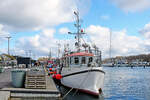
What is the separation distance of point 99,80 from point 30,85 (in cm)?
758

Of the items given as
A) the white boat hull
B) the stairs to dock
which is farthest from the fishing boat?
the stairs to dock

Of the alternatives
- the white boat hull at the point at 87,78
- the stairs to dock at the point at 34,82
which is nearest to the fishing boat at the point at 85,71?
the white boat hull at the point at 87,78

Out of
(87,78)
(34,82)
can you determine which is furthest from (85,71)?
(34,82)

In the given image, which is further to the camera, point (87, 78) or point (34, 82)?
point (87, 78)

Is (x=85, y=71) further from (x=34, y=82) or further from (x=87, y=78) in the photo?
(x=34, y=82)

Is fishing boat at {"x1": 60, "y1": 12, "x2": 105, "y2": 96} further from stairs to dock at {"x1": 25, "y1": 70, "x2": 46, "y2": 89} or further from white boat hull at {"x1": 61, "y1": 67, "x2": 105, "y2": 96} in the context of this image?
stairs to dock at {"x1": 25, "y1": 70, "x2": 46, "y2": 89}

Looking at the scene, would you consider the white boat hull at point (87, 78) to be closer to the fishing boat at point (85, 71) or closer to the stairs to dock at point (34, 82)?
the fishing boat at point (85, 71)

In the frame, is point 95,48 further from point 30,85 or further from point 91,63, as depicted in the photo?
point 30,85

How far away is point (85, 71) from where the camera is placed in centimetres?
1742

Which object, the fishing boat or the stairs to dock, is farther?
the fishing boat

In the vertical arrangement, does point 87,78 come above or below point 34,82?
below

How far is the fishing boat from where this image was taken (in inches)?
685

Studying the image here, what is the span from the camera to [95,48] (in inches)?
818

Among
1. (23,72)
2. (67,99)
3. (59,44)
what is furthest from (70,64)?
(59,44)
